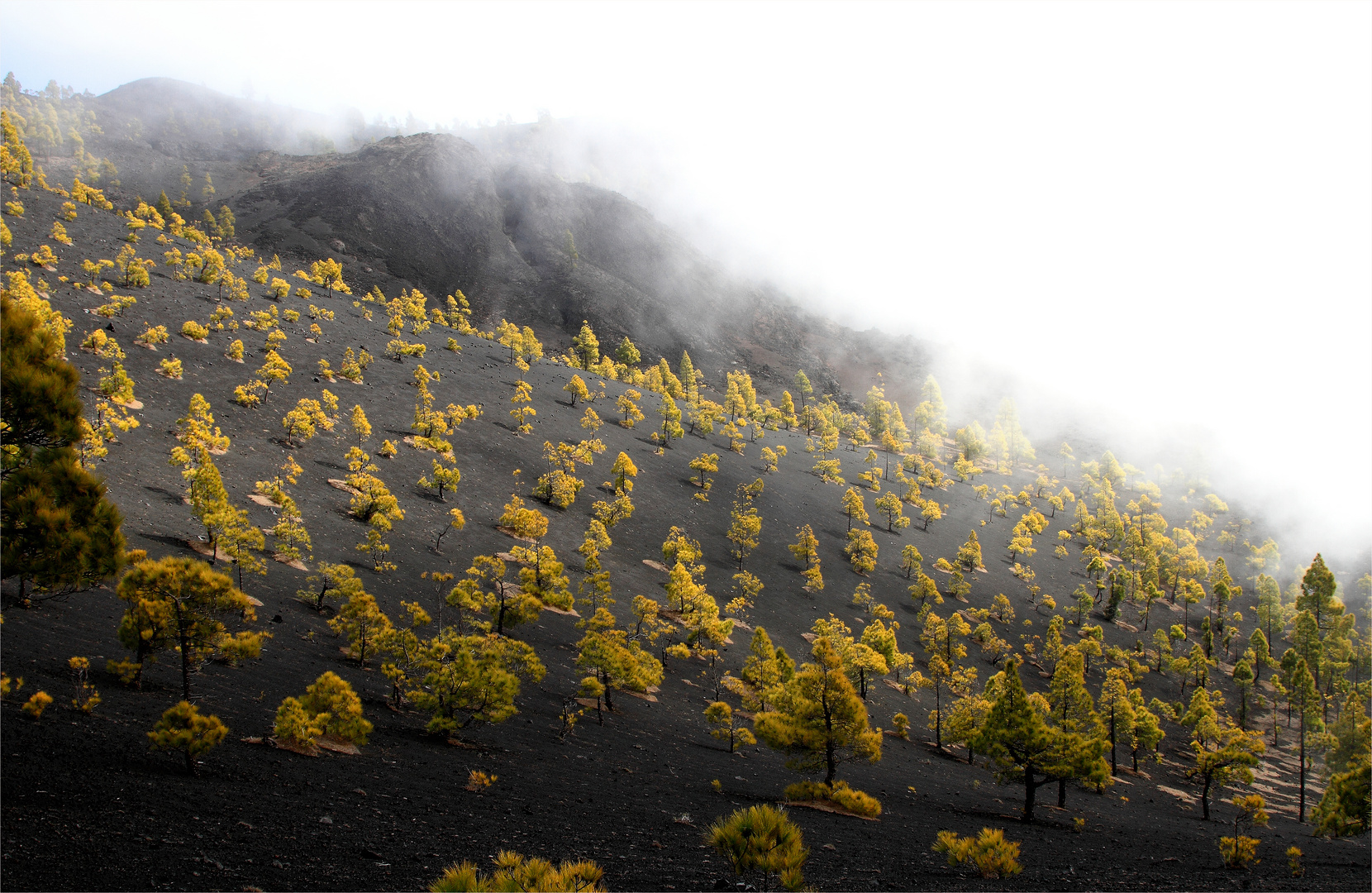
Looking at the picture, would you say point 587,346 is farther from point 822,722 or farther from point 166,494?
point 822,722

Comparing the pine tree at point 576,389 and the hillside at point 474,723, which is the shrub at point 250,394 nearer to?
the hillside at point 474,723

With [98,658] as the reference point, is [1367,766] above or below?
below

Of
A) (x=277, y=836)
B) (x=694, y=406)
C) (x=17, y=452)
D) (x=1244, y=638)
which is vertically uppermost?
(x=694, y=406)

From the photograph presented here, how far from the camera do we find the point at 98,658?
2403 centimetres

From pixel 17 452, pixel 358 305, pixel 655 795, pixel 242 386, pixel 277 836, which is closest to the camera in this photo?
pixel 17 452

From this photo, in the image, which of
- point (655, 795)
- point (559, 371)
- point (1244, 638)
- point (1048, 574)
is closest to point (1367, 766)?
point (655, 795)

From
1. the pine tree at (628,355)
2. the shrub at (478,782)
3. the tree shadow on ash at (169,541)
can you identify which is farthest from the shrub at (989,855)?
the pine tree at (628,355)

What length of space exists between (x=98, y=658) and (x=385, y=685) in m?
12.2

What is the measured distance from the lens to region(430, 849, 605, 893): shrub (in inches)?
338

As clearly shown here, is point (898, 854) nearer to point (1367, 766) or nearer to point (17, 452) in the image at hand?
point (17, 452)

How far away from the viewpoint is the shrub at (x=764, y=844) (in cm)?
1173

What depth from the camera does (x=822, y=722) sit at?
28328 mm

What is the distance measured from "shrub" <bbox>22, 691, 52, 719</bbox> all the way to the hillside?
0.26 metres

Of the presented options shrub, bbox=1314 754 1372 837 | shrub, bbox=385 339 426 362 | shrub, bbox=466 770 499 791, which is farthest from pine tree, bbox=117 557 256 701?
shrub, bbox=385 339 426 362
